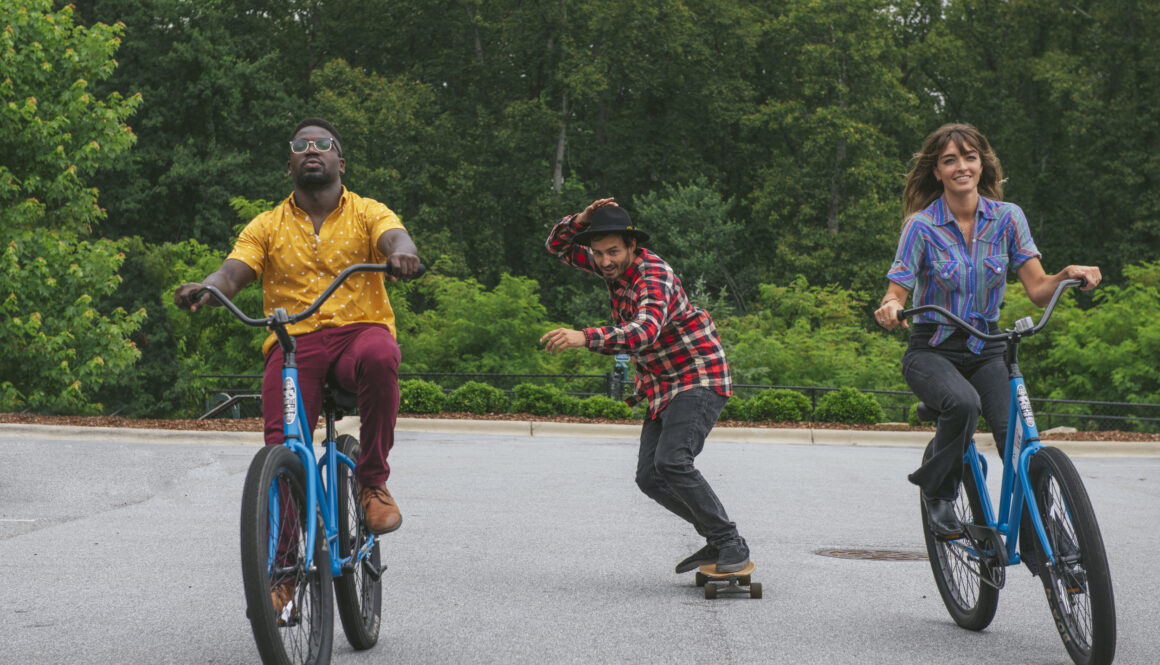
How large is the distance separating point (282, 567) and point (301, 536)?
0.62ft

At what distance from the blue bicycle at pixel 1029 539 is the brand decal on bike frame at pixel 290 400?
231 cm

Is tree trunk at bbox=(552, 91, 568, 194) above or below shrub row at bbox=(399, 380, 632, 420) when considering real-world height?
above

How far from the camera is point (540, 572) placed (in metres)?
6.95

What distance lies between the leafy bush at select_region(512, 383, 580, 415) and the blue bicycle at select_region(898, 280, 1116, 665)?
52.4 ft

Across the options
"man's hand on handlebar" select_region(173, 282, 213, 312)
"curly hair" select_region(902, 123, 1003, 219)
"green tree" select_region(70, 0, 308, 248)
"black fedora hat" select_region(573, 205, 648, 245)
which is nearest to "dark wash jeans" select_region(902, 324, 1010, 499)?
"curly hair" select_region(902, 123, 1003, 219)

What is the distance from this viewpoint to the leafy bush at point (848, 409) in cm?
2067

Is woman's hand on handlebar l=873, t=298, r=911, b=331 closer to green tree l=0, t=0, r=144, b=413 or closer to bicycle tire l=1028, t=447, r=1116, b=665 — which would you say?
bicycle tire l=1028, t=447, r=1116, b=665

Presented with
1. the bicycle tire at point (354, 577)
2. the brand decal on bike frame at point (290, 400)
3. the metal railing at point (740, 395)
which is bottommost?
the metal railing at point (740, 395)

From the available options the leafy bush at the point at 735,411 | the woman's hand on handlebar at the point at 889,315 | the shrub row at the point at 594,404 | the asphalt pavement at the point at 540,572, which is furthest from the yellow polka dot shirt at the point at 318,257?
the leafy bush at the point at 735,411

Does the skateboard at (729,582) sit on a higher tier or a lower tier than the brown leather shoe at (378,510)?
lower

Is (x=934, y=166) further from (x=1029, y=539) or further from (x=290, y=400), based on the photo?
(x=290, y=400)

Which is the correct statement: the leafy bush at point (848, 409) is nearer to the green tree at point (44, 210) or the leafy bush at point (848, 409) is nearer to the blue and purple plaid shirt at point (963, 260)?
the green tree at point (44, 210)

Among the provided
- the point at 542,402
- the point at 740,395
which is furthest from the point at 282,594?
the point at 740,395

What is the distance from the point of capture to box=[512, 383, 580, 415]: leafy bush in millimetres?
21594
